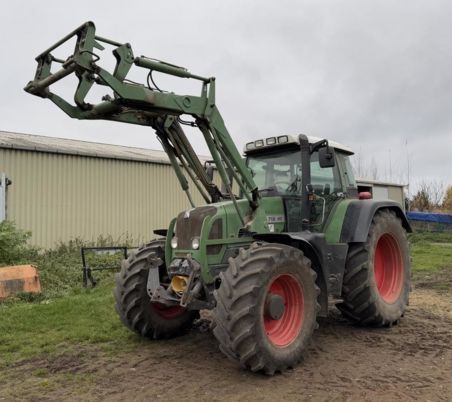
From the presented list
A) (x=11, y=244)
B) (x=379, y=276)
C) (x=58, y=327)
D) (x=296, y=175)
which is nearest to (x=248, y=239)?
(x=296, y=175)

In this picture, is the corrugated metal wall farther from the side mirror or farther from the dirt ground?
the side mirror

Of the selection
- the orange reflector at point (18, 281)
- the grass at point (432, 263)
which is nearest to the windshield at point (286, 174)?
the grass at point (432, 263)

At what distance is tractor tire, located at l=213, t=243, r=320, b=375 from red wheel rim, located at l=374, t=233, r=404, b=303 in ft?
7.38

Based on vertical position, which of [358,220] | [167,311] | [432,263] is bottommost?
[432,263]

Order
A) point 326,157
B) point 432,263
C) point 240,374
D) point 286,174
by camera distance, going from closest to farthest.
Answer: point 240,374, point 326,157, point 286,174, point 432,263

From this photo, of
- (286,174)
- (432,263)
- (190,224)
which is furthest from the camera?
(432,263)

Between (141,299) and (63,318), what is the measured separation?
2076 mm

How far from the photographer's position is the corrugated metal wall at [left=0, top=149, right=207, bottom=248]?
1351 centimetres

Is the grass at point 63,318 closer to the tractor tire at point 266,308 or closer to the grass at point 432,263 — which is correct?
the grass at point 432,263

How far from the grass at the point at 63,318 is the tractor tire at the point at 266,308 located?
1.78 m

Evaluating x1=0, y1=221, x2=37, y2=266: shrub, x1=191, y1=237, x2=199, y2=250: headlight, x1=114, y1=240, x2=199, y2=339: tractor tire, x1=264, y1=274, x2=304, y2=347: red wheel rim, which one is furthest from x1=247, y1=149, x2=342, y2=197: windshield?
x1=0, y1=221, x2=37, y2=266: shrub

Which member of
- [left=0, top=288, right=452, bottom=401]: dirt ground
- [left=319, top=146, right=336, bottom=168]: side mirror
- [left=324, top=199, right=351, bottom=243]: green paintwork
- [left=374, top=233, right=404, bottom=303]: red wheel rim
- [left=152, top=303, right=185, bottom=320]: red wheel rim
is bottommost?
[left=0, top=288, right=452, bottom=401]: dirt ground

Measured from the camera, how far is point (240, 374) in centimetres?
464

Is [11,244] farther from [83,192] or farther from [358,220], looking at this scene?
[358,220]
